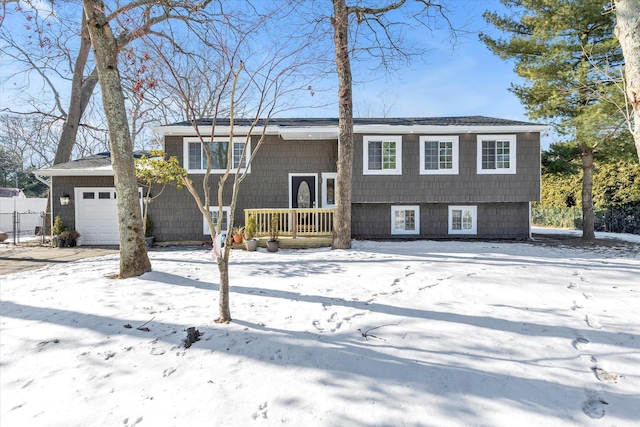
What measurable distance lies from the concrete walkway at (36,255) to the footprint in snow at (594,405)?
9.12 metres

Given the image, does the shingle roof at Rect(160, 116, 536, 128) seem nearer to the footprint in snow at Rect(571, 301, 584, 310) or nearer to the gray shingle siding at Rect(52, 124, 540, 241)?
the gray shingle siding at Rect(52, 124, 540, 241)

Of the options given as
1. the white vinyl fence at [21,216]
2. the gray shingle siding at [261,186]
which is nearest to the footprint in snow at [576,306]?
the gray shingle siding at [261,186]

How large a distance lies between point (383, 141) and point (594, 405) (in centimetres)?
936

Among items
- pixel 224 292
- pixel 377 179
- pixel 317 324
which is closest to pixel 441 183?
pixel 377 179

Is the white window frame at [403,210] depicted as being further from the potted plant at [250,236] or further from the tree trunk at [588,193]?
the tree trunk at [588,193]

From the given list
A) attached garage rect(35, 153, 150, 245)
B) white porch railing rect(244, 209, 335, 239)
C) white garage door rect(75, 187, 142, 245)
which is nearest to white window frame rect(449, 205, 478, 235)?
white porch railing rect(244, 209, 335, 239)

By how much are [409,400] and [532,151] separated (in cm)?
1100

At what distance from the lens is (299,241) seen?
30.3ft

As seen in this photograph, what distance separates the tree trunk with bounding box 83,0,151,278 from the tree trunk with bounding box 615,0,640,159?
291 inches

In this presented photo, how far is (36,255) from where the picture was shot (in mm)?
8867

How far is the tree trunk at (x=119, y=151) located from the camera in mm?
5359

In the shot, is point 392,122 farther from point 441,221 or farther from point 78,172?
point 78,172

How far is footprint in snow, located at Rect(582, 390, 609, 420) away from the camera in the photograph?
2.10 meters

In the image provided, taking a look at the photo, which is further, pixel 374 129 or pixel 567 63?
pixel 374 129
